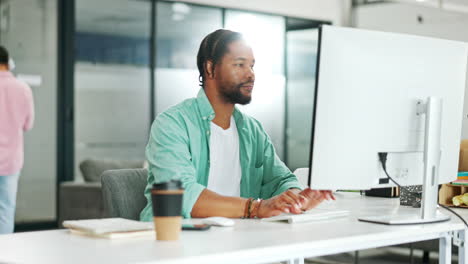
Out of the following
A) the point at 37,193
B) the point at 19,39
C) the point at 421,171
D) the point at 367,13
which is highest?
the point at 367,13

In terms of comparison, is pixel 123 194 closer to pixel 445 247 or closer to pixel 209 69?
pixel 209 69

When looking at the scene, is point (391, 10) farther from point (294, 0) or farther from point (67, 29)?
point (67, 29)

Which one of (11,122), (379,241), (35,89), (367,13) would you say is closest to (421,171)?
(379,241)

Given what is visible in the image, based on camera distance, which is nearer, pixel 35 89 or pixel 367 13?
pixel 35 89

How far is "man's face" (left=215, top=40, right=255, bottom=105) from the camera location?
2.75 m

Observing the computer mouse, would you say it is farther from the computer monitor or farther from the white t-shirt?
the white t-shirt

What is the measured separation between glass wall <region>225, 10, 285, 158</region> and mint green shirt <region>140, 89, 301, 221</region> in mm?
5873

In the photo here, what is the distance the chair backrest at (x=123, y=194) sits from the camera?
2.59 metres

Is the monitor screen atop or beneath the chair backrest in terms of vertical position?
atop

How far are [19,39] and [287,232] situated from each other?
5.64 m

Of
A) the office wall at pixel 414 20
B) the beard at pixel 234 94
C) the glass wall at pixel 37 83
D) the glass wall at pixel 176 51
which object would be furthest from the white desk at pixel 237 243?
the office wall at pixel 414 20

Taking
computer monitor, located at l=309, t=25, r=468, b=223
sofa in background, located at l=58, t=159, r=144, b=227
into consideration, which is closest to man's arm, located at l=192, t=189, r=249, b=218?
computer monitor, located at l=309, t=25, r=468, b=223

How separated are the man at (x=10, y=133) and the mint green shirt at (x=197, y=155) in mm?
2792

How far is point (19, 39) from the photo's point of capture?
23.7 feet
